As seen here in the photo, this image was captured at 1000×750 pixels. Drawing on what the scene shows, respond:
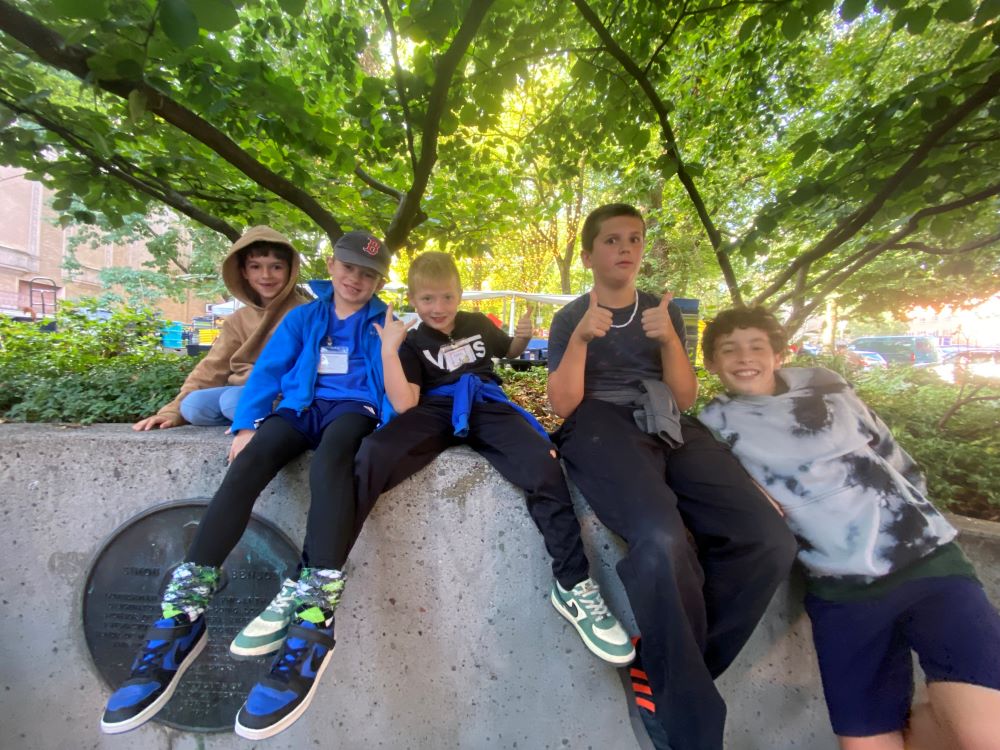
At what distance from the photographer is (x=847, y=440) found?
1617 millimetres

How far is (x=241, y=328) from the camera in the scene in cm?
248

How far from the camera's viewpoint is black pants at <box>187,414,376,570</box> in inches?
58.8

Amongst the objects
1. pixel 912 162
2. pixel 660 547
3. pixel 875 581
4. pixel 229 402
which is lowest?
pixel 875 581

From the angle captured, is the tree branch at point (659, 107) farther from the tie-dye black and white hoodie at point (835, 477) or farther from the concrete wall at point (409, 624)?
the concrete wall at point (409, 624)

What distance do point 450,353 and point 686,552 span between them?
1288 millimetres

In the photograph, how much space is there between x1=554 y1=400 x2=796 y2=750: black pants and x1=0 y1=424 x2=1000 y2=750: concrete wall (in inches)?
11.1

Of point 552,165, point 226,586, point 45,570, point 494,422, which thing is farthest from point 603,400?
point 552,165

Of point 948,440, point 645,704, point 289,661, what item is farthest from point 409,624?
point 948,440

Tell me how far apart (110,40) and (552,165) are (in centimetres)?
307

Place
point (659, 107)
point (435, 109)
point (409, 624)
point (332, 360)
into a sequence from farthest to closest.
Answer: point (659, 107) < point (435, 109) < point (332, 360) < point (409, 624)

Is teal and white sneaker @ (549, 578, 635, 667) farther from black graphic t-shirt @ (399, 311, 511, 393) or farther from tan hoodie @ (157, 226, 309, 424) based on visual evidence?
tan hoodie @ (157, 226, 309, 424)

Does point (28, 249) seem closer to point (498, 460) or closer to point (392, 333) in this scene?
point (392, 333)

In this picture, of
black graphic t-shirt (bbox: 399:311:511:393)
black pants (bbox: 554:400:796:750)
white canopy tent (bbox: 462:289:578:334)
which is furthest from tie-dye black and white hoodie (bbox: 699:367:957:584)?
white canopy tent (bbox: 462:289:578:334)

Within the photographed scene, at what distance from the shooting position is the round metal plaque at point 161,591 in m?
1.82
